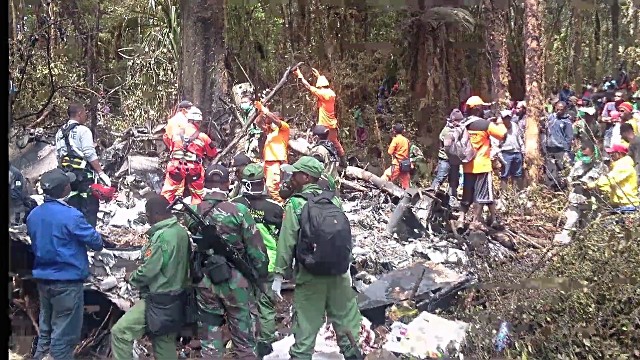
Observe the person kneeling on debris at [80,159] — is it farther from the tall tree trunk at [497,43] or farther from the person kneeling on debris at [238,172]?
the tall tree trunk at [497,43]

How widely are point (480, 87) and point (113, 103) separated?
Answer: 2825 millimetres

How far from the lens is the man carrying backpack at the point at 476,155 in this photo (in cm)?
547

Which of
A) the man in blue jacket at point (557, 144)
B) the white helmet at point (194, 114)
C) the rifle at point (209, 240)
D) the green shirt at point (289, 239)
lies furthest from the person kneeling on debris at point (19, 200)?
the man in blue jacket at point (557, 144)

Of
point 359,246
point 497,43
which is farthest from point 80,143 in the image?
point 497,43

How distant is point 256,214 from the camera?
4574 millimetres

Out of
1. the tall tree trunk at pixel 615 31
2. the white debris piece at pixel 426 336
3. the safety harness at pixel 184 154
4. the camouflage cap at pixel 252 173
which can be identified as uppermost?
the tall tree trunk at pixel 615 31

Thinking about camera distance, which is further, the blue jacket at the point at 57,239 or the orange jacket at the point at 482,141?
the orange jacket at the point at 482,141

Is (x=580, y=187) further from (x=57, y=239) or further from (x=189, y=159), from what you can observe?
(x=57, y=239)

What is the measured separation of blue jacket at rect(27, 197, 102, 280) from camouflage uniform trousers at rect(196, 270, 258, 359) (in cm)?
72

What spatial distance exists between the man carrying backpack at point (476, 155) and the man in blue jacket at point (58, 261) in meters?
2.99

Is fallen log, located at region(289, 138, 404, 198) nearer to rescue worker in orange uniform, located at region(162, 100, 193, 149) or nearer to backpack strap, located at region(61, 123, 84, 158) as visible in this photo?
rescue worker in orange uniform, located at region(162, 100, 193, 149)

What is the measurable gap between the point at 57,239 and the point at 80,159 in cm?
136

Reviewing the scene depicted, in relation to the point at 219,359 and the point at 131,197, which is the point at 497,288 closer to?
the point at 219,359

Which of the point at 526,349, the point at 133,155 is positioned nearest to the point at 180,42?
the point at 133,155
